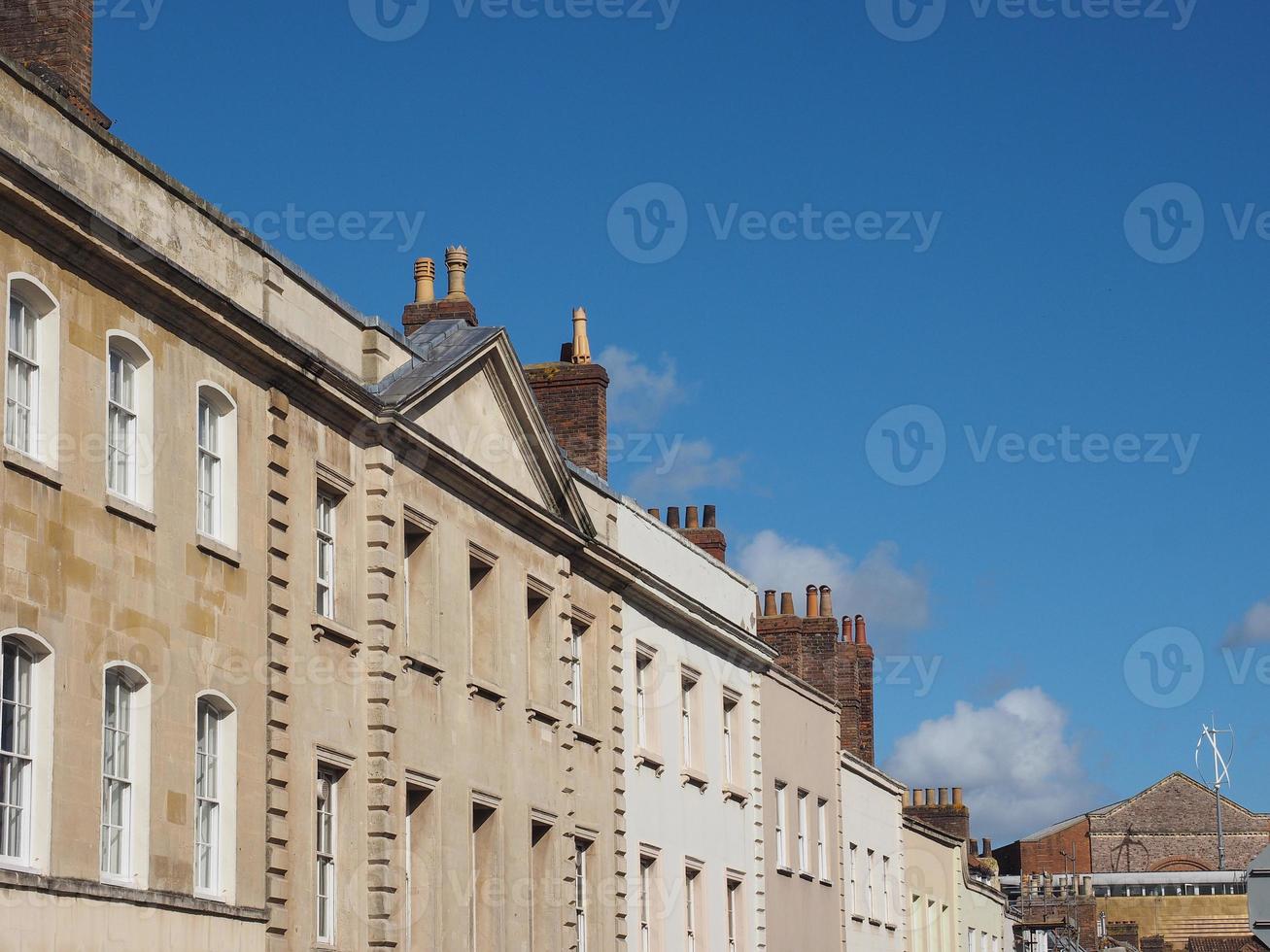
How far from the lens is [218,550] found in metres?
21.5

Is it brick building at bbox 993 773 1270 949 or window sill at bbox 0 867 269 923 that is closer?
window sill at bbox 0 867 269 923

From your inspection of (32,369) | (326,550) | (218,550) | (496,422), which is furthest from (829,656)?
(32,369)

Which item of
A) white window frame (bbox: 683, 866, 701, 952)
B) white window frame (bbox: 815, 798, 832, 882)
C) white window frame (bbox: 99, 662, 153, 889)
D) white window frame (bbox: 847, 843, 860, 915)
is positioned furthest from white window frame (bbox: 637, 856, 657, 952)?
white window frame (bbox: 99, 662, 153, 889)

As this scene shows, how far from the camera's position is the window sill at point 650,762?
34.0 metres

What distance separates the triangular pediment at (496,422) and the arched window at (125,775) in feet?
22.6

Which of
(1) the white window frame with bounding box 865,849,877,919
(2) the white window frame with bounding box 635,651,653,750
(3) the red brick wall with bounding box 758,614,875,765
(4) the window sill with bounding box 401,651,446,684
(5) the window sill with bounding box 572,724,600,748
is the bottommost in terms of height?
(1) the white window frame with bounding box 865,849,877,919

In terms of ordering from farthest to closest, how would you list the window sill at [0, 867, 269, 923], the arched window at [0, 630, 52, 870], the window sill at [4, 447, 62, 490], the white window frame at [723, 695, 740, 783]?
the white window frame at [723, 695, 740, 783], the window sill at [4, 447, 62, 490], the arched window at [0, 630, 52, 870], the window sill at [0, 867, 269, 923]

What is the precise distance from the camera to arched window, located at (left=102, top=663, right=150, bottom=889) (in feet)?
63.7

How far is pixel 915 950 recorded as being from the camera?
171 ft

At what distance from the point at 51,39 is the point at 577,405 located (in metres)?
14.5

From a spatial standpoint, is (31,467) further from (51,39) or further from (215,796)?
(51,39)

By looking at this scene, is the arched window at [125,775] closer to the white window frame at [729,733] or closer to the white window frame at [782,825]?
the white window frame at [729,733]

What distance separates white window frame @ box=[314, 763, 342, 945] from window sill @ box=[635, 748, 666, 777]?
10442 millimetres

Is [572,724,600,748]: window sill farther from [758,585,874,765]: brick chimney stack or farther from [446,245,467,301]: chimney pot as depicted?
[758,585,874,765]: brick chimney stack
